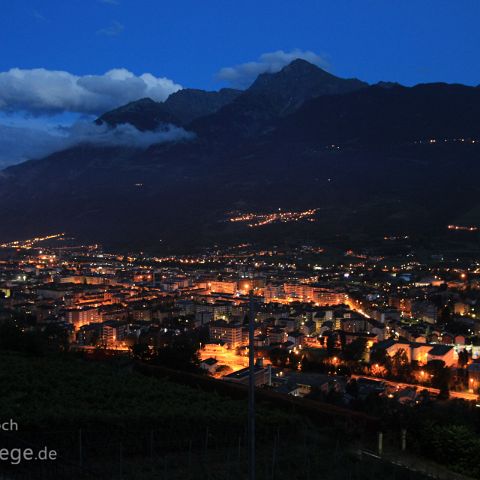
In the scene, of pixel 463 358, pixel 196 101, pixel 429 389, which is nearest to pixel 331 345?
pixel 463 358

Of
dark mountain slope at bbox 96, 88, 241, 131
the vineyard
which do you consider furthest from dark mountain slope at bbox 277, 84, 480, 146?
the vineyard

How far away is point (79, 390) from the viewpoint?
7863mm

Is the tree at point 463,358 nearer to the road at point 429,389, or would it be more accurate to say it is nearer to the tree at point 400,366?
the tree at point 400,366

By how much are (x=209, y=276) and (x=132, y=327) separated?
62.2 ft

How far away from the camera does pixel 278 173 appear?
93875 mm

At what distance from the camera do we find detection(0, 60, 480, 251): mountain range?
67.1 metres

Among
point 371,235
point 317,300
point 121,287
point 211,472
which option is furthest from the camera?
point 371,235

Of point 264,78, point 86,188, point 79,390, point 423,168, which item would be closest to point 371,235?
point 423,168

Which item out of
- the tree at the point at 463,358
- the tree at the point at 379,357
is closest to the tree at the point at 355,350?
the tree at the point at 379,357

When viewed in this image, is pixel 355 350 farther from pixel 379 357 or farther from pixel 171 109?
pixel 171 109

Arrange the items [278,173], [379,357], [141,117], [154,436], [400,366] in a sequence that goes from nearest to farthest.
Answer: [154,436] < [400,366] < [379,357] < [278,173] < [141,117]

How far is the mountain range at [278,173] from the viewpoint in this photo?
67.1 metres

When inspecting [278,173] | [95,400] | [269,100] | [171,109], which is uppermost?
[171,109]

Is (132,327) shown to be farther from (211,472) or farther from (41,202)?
(41,202)
